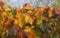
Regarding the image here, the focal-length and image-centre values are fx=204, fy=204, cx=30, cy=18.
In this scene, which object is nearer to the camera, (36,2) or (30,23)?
(30,23)

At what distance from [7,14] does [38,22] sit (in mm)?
391

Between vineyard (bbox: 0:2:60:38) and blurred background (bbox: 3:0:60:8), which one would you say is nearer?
vineyard (bbox: 0:2:60:38)

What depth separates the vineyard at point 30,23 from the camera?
2.32 m

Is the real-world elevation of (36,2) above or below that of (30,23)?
below

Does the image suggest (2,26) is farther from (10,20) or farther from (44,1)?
(44,1)

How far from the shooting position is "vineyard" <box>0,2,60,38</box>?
2.32 metres

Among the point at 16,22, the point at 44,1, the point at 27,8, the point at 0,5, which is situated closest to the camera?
the point at 16,22

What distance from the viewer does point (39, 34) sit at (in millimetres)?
2426

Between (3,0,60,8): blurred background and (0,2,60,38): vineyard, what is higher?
(0,2,60,38): vineyard

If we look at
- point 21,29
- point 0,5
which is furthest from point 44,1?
point 21,29

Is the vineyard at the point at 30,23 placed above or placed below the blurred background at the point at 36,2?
above

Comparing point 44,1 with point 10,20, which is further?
point 44,1

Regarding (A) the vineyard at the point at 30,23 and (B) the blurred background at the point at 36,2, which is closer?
(A) the vineyard at the point at 30,23

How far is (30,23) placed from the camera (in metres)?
2.34
